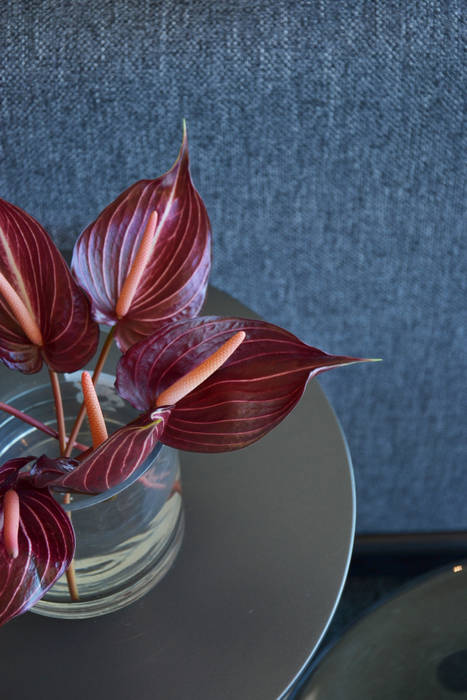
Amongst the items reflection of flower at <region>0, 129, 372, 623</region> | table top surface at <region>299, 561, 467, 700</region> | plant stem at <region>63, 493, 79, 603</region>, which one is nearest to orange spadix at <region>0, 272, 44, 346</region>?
reflection of flower at <region>0, 129, 372, 623</region>

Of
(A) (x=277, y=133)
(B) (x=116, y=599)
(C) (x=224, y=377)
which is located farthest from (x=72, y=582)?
(A) (x=277, y=133)

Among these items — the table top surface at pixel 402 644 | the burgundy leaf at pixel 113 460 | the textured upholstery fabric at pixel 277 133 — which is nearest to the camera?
the burgundy leaf at pixel 113 460

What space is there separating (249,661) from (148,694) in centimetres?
6

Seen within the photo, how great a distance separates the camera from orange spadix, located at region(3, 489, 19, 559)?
0.96 feet

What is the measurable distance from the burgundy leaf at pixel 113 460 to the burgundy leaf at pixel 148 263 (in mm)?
110

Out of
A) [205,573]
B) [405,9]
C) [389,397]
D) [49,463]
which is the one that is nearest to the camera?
[49,463]

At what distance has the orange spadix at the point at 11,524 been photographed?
293 millimetres

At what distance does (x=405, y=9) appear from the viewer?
0.59m

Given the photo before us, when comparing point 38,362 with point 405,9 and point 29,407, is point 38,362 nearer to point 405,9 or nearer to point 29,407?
point 29,407

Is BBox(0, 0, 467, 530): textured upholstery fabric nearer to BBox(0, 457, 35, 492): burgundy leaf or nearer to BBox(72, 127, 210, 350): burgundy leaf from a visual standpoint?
BBox(72, 127, 210, 350): burgundy leaf

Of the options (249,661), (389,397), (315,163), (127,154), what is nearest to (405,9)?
(315,163)

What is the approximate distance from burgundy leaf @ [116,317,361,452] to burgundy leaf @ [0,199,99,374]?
0.05m

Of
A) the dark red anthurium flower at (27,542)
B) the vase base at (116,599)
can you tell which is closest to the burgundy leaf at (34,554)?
the dark red anthurium flower at (27,542)

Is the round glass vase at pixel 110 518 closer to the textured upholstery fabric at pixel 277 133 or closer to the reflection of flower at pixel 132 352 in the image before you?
the reflection of flower at pixel 132 352
